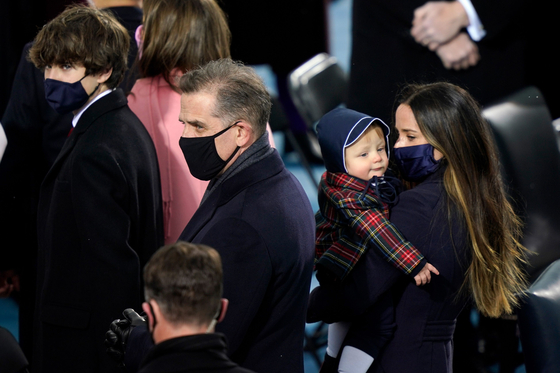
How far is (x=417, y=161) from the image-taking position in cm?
245

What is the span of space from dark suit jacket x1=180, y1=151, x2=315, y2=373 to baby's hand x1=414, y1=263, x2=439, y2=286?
14.8 inches

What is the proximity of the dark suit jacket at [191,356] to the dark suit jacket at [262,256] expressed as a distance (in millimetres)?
428

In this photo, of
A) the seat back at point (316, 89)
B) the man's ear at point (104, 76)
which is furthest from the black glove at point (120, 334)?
the seat back at point (316, 89)

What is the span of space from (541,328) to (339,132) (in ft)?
3.08

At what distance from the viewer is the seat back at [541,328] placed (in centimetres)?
230

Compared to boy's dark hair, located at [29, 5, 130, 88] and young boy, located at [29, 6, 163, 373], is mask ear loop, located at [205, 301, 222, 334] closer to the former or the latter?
young boy, located at [29, 6, 163, 373]

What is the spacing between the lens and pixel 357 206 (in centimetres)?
242

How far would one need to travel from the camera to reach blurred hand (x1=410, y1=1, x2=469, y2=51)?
11.7 feet

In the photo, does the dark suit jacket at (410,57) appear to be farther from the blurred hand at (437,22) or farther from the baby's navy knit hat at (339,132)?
the baby's navy knit hat at (339,132)

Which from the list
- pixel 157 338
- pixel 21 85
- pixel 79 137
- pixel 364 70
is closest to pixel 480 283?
pixel 157 338

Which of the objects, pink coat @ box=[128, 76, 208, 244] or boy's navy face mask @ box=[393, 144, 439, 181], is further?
pink coat @ box=[128, 76, 208, 244]

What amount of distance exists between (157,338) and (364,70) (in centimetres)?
254

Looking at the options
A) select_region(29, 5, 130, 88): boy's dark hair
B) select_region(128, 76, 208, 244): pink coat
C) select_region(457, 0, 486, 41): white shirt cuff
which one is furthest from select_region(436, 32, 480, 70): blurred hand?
select_region(29, 5, 130, 88): boy's dark hair

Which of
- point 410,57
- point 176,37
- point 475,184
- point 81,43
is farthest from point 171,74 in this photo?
point 410,57
